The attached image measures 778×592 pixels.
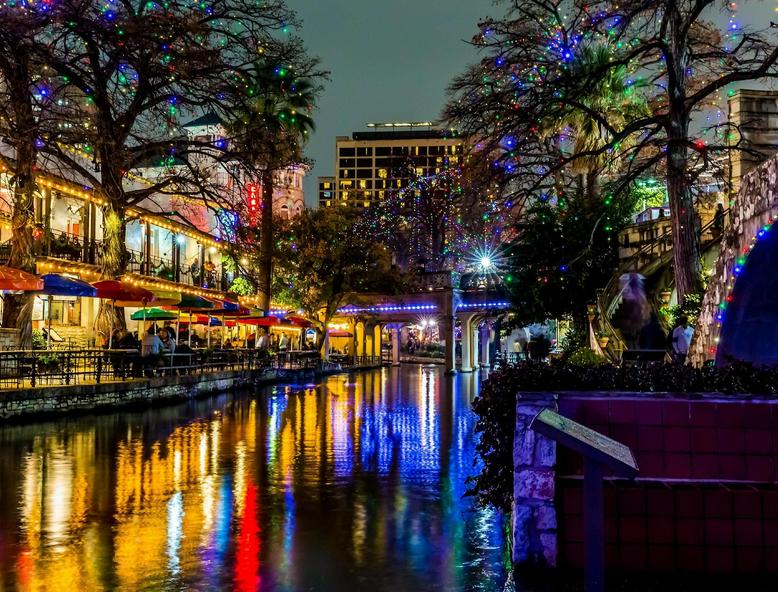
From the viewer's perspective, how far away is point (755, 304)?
11352 millimetres

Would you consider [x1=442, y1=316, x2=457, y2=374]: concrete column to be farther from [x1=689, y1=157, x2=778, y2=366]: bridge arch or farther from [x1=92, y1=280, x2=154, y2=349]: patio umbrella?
[x1=689, y1=157, x2=778, y2=366]: bridge arch

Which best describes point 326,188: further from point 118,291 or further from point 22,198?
point 22,198

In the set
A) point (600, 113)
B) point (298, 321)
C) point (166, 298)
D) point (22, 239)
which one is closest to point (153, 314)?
point (166, 298)

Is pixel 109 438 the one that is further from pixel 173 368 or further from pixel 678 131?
pixel 678 131

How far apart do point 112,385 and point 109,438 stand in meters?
6.64

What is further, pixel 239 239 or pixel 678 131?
Result: pixel 239 239

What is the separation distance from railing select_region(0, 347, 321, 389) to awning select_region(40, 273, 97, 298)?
153cm

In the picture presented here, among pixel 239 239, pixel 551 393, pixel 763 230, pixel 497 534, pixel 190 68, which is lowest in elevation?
pixel 497 534

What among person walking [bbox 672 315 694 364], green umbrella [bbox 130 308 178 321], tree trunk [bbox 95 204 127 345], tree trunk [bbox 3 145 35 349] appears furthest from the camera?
green umbrella [bbox 130 308 178 321]

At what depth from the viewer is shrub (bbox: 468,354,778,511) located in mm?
6629

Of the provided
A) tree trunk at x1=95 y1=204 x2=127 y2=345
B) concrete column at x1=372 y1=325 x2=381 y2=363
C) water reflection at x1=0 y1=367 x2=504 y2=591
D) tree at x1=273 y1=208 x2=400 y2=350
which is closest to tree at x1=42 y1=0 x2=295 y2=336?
tree trunk at x1=95 y1=204 x2=127 y2=345

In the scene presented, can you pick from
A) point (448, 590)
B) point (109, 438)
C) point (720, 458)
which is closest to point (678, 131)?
point (109, 438)

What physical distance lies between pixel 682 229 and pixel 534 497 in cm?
1618

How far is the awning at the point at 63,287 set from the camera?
2127cm
